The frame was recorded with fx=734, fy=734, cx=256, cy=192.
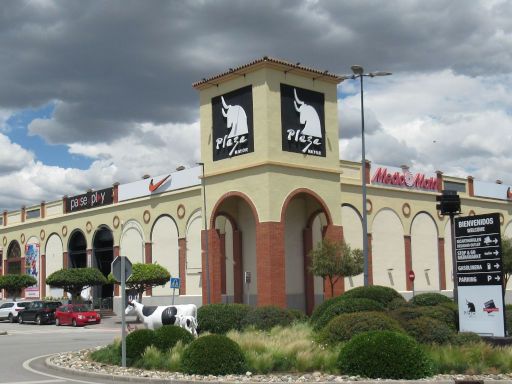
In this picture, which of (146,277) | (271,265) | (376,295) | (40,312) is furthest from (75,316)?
(376,295)

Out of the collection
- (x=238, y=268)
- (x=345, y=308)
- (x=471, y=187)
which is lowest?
(x=345, y=308)

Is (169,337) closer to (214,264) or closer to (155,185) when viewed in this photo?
(214,264)

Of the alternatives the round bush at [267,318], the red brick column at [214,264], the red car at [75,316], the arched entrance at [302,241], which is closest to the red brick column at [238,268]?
the red brick column at [214,264]

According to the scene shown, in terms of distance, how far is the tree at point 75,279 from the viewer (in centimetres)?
5350

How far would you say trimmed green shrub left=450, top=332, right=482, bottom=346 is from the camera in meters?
19.8

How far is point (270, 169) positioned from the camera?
129ft

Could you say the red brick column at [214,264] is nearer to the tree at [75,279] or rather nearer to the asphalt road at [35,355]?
the asphalt road at [35,355]

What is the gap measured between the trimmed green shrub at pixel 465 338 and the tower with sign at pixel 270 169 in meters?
18.4

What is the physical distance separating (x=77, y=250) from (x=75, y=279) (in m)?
11.1

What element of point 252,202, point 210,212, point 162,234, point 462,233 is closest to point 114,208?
point 162,234

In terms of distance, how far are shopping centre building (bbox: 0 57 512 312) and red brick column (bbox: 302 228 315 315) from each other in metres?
0.07

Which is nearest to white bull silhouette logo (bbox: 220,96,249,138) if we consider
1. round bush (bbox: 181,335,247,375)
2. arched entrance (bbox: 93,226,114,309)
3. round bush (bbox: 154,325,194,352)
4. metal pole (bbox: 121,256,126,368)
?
arched entrance (bbox: 93,226,114,309)

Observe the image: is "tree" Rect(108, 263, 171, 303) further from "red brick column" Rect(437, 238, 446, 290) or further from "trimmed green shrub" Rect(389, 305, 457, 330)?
"trimmed green shrub" Rect(389, 305, 457, 330)

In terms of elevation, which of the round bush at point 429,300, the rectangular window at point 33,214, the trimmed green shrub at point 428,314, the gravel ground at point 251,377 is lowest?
the gravel ground at point 251,377
